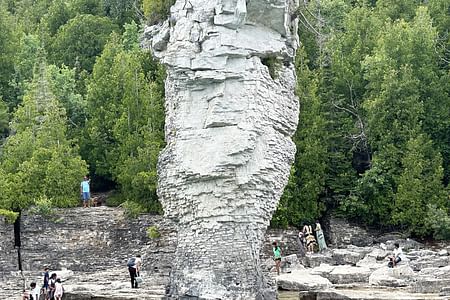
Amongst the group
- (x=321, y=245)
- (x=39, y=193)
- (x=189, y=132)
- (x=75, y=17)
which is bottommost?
(x=321, y=245)

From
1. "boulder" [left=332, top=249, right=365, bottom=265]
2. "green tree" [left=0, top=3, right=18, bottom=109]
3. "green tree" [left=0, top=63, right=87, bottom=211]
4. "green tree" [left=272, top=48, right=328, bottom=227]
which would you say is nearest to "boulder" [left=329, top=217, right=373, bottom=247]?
"green tree" [left=272, top=48, right=328, bottom=227]

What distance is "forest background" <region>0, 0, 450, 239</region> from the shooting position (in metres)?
30.2

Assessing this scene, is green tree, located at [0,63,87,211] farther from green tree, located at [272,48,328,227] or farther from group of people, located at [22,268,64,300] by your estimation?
group of people, located at [22,268,64,300]

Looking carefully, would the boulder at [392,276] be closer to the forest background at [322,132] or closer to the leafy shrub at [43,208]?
the forest background at [322,132]

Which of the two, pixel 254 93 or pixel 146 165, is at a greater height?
pixel 254 93

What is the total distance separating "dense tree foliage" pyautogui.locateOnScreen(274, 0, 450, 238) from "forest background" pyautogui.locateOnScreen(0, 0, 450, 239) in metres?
0.05

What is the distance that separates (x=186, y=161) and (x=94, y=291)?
15.0 ft

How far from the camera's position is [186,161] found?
19266mm

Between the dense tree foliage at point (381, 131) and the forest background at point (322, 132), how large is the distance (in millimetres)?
46

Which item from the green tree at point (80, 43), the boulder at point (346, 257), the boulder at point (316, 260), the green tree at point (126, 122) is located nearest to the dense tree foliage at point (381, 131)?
the boulder at point (316, 260)

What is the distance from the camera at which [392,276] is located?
22.3 meters

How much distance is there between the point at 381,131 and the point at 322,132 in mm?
2046

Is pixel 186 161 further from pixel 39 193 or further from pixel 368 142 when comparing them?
pixel 368 142

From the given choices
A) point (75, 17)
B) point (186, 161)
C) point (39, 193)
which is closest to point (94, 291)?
point (186, 161)
